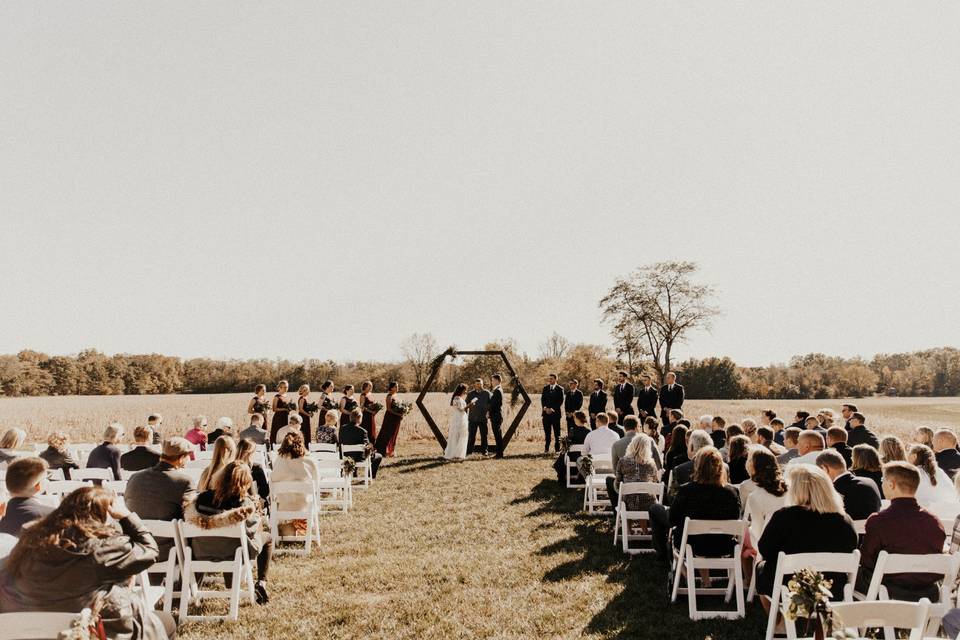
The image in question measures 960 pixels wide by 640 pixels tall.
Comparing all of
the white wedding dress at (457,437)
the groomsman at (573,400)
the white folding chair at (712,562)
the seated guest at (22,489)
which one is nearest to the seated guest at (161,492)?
the seated guest at (22,489)

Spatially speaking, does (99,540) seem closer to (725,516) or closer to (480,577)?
(480,577)

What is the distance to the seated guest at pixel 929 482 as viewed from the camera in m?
6.68

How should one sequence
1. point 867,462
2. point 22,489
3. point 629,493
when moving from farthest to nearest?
1. point 629,493
2. point 867,462
3. point 22,489

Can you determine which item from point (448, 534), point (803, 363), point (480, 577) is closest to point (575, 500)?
point (448, 534)

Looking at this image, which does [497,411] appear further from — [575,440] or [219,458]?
[219,458]

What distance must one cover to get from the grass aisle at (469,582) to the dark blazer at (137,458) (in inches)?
101

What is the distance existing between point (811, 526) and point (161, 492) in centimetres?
601

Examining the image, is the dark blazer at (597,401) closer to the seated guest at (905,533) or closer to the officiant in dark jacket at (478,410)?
the officiant in dark jacket at (478,410)

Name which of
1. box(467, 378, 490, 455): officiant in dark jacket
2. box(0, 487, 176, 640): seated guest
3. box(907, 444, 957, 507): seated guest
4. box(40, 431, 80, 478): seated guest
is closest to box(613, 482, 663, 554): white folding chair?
box(907, 444, 957, 507): seated guest

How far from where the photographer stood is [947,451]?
7.87 meters

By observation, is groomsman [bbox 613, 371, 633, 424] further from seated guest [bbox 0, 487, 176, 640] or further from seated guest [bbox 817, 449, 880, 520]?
seated guest [bbox 0, 487, 176, 640]

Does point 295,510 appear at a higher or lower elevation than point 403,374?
lower

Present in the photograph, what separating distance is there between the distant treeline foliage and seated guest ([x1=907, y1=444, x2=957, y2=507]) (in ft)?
112

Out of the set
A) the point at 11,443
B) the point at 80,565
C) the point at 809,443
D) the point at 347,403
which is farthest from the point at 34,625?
the point at 347,403
